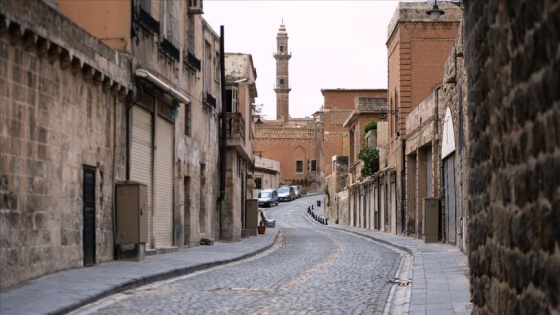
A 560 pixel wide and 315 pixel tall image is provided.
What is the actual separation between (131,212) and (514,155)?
14.6 metres

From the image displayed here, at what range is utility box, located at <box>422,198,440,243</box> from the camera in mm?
30562

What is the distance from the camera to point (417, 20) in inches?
1614

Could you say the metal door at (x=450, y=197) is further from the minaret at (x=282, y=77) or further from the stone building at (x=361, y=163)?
the minaret at (x=282, y=77)

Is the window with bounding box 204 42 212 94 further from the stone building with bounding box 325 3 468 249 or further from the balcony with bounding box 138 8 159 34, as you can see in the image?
the balcony with bounding box 138 8 159 34

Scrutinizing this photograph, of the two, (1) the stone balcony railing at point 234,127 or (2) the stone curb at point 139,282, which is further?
(1) the stone balcony railing at point 234,127

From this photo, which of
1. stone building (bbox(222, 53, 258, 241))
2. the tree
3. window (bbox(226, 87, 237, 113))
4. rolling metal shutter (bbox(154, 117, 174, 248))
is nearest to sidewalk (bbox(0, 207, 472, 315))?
rolling metal shutter (bbox(154, 117, 174, 248))

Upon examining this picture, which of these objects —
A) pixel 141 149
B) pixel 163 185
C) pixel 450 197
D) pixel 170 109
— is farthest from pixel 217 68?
pixel 141 149

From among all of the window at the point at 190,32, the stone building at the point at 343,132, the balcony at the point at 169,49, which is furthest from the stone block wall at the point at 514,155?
the stone building at the point at 343,132

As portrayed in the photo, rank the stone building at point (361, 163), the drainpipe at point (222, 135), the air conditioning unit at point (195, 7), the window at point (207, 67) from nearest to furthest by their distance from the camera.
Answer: the air conditioning unit at point (195, 7)
the window at point (207, 67)
the drainpipe at point (222, 135)
the stone building at point (361, 163)

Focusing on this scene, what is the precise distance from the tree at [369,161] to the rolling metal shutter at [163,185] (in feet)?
95.6

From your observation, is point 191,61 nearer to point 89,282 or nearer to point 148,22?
point 148,22

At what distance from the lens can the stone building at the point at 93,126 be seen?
1427 cm

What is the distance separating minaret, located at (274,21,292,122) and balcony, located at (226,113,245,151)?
316ft

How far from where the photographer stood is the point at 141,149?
2275 cm
